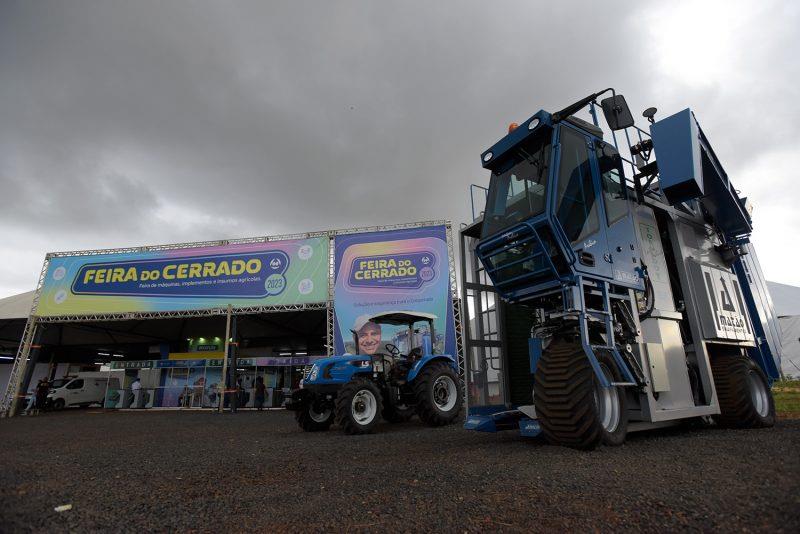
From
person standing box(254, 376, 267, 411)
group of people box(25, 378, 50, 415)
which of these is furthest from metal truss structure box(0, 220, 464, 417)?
person standing box(254, 376, 267, 411)

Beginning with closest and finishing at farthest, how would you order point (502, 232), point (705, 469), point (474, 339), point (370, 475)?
point (705, 469), point (370, 475), point (502, 232), point (474, 339)

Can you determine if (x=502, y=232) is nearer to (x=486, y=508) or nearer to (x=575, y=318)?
(x=575, y=318)

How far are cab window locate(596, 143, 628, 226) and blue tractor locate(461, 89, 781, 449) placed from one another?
0.02 meters

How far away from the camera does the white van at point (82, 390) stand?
20469mm

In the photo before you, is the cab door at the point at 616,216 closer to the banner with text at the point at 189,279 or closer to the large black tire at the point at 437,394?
the large black tire at the point at 437,394

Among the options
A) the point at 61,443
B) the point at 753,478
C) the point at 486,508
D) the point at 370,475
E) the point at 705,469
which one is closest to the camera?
the point at 486,508

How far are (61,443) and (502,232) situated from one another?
8.16 meters

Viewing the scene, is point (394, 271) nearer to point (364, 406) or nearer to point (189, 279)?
point (189, 279)

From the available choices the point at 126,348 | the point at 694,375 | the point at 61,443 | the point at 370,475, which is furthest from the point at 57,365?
the point at 694,375

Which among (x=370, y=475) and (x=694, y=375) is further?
(x=694, y=375)

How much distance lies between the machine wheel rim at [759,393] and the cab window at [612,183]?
9.12ft

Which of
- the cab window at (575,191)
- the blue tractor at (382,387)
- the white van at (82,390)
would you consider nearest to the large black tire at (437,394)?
the blue tractor at (382,387)

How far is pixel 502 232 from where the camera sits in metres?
4.42

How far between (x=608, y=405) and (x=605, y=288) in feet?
3.79
